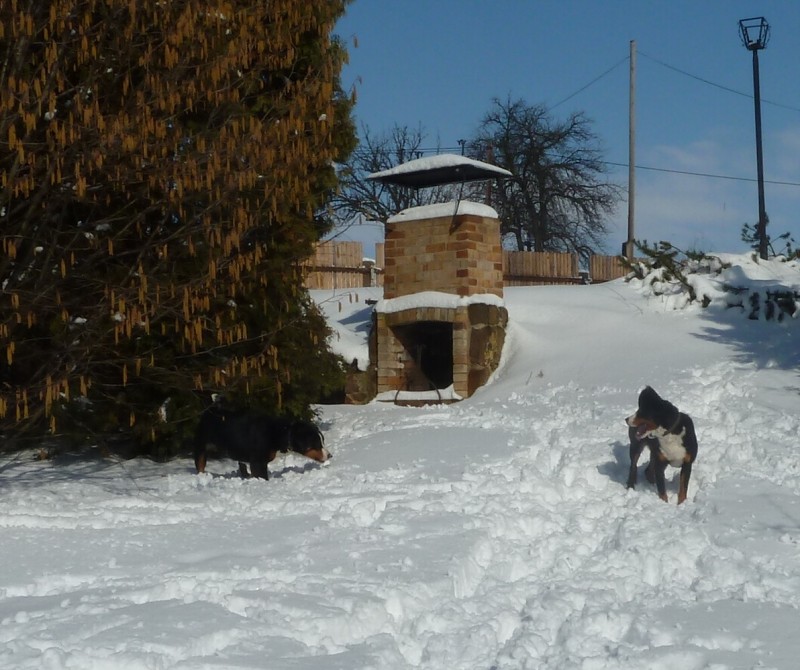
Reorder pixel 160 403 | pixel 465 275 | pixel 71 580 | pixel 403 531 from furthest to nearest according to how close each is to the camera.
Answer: pixel 465 275, pixel 160 403, pixel 403 531, pixel 71 580

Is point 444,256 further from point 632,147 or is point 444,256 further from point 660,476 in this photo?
point 632,147

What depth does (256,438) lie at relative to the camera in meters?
9.96


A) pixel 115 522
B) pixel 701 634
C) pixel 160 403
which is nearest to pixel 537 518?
pixel 701 634

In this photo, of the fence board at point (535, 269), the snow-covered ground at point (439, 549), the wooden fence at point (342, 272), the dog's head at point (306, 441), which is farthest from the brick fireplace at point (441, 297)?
the fence board at point (535, 269)

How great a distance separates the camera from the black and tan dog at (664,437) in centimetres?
892

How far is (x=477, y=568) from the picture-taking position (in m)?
6.55

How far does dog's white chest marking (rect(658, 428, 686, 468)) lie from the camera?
29.3 ft

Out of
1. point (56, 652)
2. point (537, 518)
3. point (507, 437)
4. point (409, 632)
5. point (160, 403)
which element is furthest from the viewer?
point (507, 437)

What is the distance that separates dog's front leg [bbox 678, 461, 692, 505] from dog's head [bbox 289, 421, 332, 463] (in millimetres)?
3537

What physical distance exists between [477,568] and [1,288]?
14.3ft

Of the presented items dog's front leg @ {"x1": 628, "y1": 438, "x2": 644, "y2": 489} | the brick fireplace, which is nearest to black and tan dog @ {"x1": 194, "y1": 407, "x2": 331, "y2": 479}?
dog's front leg @ {"x1": 628, "y1": 438, "x2": 644, "y2": 489}

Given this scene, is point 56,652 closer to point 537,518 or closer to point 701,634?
point 701,634

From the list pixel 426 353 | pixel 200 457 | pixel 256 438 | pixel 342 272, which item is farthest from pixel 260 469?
pixel 342 272

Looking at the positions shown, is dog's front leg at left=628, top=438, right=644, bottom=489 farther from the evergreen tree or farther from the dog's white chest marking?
the evergreen tree
